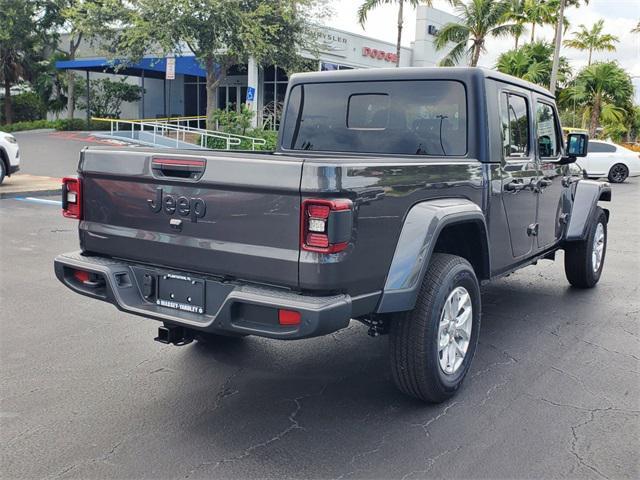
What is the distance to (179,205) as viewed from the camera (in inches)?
141

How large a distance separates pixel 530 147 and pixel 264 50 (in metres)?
19.4

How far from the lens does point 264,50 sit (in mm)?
23484

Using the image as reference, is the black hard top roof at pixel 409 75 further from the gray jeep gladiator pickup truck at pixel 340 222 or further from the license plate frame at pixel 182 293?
the license plate frame at pixel 182 293

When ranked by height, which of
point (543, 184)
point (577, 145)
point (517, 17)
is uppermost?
point (517, 17)

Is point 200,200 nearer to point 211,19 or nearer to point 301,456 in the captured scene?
point 301,456

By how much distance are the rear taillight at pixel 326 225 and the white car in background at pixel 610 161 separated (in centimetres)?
2122

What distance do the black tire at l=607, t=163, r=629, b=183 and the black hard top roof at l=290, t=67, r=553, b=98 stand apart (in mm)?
19399

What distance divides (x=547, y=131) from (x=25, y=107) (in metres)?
36.4

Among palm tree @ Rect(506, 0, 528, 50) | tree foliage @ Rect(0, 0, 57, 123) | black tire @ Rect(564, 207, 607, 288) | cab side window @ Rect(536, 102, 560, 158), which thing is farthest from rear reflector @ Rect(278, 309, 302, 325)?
tree foliage @ Rect(0, 0, 57, 123)

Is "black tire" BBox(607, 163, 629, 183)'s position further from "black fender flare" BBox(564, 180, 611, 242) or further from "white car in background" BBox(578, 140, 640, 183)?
"black fender flare" BBox(564, 180, 611, 242)

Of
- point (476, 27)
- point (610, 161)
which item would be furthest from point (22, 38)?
point (610, 161)

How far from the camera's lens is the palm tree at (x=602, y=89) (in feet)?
102

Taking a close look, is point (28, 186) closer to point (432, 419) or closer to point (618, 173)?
point (432, 419)

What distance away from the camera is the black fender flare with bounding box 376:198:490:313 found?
139 inches
